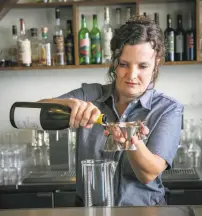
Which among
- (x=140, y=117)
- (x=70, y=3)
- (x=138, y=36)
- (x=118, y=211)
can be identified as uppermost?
(x=70, y=3)

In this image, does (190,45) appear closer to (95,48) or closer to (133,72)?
(95,48)

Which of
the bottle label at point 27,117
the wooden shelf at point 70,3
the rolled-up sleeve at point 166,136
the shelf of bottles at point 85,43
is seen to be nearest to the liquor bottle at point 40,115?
the bottle label at point 27,117

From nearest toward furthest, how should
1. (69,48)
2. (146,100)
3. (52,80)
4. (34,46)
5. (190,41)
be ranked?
(146,100) < (190,41) < (69,48) < (34,46) < (52,80)

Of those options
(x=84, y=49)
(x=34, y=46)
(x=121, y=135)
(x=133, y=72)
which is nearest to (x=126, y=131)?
(x=121, y=135)

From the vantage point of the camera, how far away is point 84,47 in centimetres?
273

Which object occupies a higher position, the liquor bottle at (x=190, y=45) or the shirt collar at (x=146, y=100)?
the liquor bottle at (x=190, y=45)

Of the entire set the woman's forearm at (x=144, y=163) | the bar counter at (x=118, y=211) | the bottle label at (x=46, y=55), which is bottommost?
the bar counter at (x=118, y=211)

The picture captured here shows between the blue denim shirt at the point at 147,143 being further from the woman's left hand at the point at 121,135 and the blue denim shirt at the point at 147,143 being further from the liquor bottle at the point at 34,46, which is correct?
the liquor bottle at the point at 34,46

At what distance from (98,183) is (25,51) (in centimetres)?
197

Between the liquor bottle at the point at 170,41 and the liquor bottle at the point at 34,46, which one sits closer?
the liquor bottle at the point at 170,41

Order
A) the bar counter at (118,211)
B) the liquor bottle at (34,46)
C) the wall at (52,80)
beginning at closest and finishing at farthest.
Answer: the bar counter at (118,211) → the liquor bottle at (34,46) → the wall at (52,80)

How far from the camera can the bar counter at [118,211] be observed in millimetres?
895

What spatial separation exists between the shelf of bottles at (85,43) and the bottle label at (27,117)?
5.38 ft

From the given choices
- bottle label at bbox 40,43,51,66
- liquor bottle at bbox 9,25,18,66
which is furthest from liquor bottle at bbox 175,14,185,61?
liquor bottle at bbox 9,25,18,66
